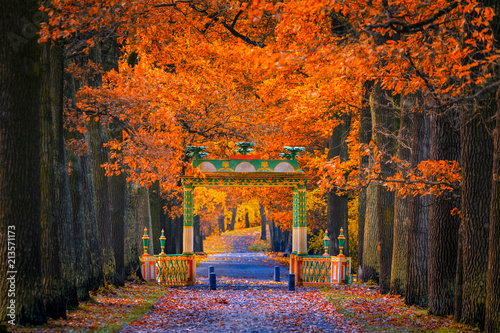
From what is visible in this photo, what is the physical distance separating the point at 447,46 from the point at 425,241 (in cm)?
575

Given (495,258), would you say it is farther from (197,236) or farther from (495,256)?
(197,236)

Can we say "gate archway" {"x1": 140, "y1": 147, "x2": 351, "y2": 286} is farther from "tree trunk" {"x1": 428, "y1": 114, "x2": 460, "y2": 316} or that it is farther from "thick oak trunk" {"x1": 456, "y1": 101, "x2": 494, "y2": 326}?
"thick oak trunk" {"x1": 456, "y1": 101, "x2": 494, "y2": 326}

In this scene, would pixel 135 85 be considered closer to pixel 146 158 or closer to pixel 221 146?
pixel 146 158

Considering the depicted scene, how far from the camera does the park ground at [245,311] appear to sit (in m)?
10.9

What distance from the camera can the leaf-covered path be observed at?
37.2ft

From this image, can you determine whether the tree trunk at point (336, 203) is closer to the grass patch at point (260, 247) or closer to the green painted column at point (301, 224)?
the green painted column at point (301, 224)

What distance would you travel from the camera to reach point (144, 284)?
66.5 feet

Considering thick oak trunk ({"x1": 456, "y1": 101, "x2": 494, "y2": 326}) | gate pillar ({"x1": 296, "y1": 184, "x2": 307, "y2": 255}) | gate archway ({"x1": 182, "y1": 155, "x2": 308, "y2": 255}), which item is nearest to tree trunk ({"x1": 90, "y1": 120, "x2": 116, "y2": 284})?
gate archway ({"x1": 182, "y1": 155, "x2": 308, "y2": 255})

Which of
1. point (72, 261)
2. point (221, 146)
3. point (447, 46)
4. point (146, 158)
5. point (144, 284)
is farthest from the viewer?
point (221, 146)

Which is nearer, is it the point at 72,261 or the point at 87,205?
A: the point at 72,261

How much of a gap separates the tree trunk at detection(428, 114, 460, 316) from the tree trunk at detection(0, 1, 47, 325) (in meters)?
7.25

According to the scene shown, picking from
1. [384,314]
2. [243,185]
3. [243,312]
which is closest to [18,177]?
[243,312]

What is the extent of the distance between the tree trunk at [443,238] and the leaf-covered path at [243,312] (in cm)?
183

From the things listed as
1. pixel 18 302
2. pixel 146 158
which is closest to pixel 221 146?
pixel 146 158
